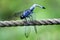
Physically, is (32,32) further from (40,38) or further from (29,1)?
Result: (29,1)

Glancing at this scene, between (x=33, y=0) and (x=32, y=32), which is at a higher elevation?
(x=33, y=0)

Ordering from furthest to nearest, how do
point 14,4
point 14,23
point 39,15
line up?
point 14,4, point 39,15, point 14,23

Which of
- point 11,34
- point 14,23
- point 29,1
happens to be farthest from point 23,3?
point 14,23

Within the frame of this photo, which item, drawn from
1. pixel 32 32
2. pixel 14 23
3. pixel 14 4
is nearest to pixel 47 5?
pixel 14 4

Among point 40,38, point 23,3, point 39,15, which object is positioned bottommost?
point 40,38

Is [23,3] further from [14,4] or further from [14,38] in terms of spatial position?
[14,38]

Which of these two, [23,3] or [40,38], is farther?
[23,3]

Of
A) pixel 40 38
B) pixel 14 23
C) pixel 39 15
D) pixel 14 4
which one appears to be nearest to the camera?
pixel 14 23
